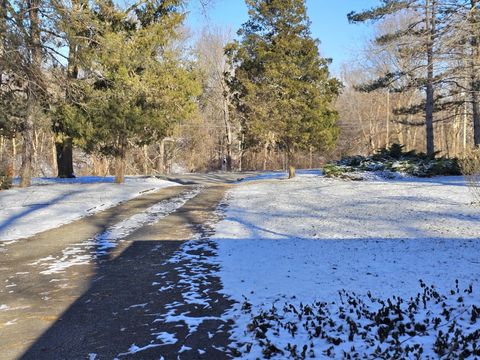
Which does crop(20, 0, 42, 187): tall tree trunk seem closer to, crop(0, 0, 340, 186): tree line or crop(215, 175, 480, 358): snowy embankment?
crop(0, 0, 340, 186): tree line

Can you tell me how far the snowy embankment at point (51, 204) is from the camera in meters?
9.48

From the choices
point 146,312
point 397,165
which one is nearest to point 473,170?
point 146,312

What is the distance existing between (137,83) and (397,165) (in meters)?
11.9

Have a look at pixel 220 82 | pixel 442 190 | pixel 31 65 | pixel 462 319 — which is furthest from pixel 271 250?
pixel 220 82

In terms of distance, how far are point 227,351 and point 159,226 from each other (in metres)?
6.27

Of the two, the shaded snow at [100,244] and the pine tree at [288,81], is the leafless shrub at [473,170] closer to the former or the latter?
the shaded snow at [100,244]

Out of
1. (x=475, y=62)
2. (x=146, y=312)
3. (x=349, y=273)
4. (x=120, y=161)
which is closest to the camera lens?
(x=146, y=312)

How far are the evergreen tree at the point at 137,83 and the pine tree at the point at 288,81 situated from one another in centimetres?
368

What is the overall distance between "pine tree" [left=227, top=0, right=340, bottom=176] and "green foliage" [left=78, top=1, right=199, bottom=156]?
12.0 ft

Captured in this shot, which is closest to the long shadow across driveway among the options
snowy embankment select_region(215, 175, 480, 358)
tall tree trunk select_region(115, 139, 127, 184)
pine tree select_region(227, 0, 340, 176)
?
snowy embankment select_region(215, 175, 480, 358)

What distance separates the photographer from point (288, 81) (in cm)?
1944

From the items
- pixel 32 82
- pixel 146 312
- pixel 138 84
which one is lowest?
pixel 146 312

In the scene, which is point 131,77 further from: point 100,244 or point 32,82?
point 100,244

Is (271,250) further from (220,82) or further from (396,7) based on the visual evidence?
(220,82)
